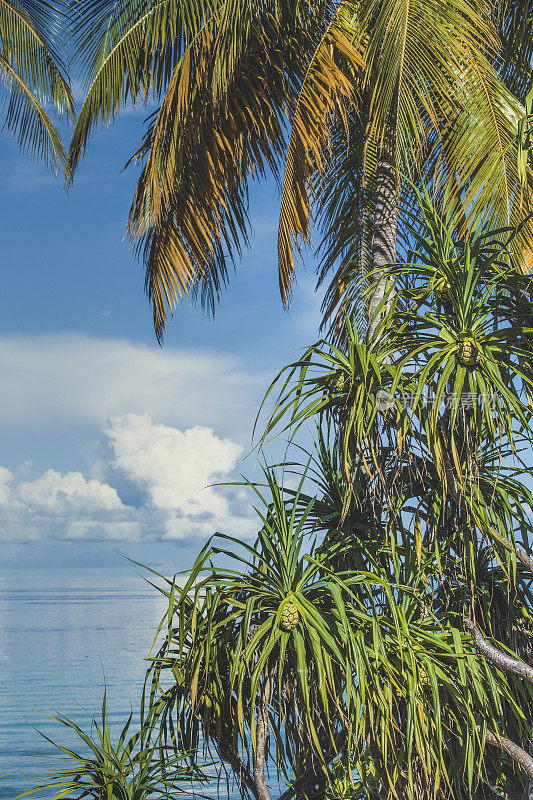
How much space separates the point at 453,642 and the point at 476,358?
1453mm

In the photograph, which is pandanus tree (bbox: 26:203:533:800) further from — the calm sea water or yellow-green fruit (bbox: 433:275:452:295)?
the calm sea water

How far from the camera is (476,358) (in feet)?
11.2

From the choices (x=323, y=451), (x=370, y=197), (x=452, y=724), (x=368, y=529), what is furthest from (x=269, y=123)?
(x=452, y=724)

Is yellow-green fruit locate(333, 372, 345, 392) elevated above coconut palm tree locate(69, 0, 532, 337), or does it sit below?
below

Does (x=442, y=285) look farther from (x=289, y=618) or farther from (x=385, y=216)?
(x=289, y=618)

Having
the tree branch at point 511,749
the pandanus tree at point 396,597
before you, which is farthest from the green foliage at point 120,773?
the tree branch at point 511,749

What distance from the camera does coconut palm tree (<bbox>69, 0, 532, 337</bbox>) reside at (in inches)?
183

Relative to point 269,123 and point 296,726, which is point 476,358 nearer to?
point 296,726

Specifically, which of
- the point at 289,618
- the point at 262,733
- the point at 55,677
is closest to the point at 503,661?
the point at 289,618

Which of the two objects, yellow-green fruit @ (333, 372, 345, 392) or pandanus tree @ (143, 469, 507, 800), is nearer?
pandanus tree @ (143, 469, 507, 800)

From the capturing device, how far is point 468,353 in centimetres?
342

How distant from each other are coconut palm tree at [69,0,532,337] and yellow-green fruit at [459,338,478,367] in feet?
3.89

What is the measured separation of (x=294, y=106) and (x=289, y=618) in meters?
3.97

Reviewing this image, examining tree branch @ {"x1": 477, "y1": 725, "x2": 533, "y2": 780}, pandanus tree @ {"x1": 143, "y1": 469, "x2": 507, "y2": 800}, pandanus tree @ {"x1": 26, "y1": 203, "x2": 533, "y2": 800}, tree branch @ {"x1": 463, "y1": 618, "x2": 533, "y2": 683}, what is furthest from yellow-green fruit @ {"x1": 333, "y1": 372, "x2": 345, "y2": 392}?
tree branch @ {"x1": 477, "y1": 725, "x2": 533, "y2": 780}
